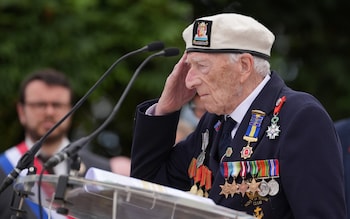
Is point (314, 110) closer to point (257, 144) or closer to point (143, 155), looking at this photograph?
point (257, 144)

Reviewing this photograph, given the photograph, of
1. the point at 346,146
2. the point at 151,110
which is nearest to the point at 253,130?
the point at 151,110

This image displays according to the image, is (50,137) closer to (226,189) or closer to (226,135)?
(226,135)

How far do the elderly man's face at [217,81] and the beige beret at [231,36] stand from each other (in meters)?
0.04

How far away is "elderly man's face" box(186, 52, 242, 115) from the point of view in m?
3.73

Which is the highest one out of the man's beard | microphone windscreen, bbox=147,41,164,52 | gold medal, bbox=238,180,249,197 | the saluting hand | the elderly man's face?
microphone windscreen, bbox=147,41,164,52

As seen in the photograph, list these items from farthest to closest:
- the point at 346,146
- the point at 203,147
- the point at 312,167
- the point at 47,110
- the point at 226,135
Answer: the point at 47,110 → the point at 346,146 → the point at 203,147 → the point at 226,135 → the point at 312,167

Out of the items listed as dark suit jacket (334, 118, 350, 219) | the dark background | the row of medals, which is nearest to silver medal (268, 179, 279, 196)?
the row of medals

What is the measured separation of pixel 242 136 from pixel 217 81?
0.22 meters

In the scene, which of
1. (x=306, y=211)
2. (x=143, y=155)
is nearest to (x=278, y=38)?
(x=143, y=155)

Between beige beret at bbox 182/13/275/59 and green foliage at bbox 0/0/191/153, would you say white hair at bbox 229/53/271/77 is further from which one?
green foliage at bbox 0/0/191/153

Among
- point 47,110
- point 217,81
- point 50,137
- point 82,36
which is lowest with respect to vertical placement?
point 50,137

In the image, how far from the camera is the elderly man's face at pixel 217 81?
3730 mm

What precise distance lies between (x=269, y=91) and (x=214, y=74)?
210mm

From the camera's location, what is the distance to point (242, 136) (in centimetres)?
372
